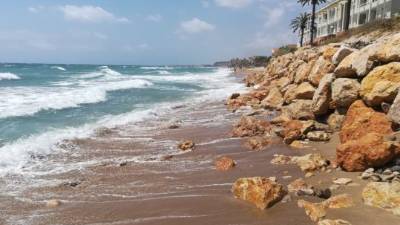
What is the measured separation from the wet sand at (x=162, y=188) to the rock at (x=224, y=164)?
15 cm

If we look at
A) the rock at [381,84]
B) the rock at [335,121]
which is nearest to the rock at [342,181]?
the rock at [381,84]

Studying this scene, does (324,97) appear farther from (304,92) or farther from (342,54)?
(304,92)

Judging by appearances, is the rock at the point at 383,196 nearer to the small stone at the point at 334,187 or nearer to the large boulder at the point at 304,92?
the small stone at the point at 334,187

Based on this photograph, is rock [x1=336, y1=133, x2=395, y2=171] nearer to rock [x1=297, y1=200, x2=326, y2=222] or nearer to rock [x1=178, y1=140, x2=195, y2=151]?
rock [x1=297, y1=200, x2=326, y2=222]

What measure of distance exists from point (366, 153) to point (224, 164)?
3.34 metres

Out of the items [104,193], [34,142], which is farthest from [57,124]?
[104,193]

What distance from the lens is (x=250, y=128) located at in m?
14.1

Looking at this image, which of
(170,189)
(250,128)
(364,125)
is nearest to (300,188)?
(170,189)

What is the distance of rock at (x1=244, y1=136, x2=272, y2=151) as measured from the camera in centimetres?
1211

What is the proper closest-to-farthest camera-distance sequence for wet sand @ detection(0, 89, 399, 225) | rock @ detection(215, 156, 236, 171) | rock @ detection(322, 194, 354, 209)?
rock @ detection(322, 194, 354, 209), wet sand @ detection(0, 89, 399, 225), rock @ detection(215, 156, 236, 171)

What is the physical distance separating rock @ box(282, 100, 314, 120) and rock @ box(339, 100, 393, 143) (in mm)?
2960

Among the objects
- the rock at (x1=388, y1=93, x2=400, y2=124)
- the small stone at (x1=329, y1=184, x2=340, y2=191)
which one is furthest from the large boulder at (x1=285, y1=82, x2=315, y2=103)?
the small stone at (x1=329, y1=184, x2=340, y2=191)

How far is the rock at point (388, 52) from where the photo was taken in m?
11.4

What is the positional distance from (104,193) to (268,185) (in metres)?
3.50
